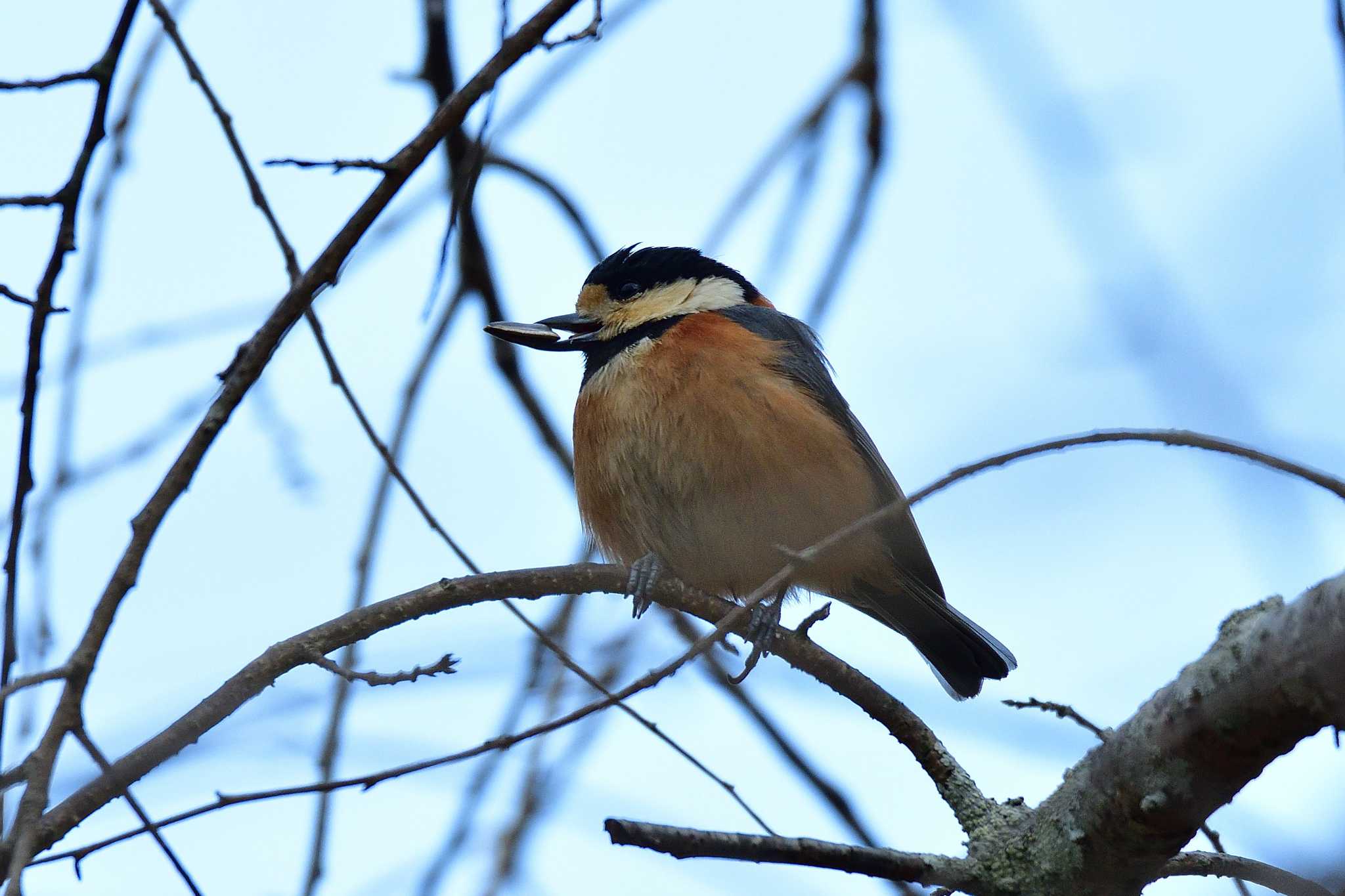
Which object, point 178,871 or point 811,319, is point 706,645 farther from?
point 811,319

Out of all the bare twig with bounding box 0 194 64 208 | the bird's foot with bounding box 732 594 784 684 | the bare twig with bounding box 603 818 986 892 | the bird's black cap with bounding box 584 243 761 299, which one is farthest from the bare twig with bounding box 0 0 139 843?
the bird's black cap with bounding box 584 243 761 299

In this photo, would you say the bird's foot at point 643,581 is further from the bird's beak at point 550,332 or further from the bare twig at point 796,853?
the bare twig at point 796,853

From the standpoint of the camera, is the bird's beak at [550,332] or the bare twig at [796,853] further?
the bird's beak at [550,332]

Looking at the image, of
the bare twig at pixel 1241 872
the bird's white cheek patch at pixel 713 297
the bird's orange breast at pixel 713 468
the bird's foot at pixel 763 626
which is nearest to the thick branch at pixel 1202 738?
the bare twig at pixel 1241 872

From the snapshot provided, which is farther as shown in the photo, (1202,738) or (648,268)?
(648,268)

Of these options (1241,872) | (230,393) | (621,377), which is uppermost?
(621,377)

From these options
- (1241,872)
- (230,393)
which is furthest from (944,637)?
(230,393)

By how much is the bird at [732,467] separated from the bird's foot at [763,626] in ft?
0.04

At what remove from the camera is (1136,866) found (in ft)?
7.83

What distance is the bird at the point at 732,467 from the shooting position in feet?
14.3

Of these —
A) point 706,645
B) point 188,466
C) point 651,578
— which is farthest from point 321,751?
→ point 706,645

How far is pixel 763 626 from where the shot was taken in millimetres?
4066

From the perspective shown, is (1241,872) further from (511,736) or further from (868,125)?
(868,125)

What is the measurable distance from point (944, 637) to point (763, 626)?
116cm
